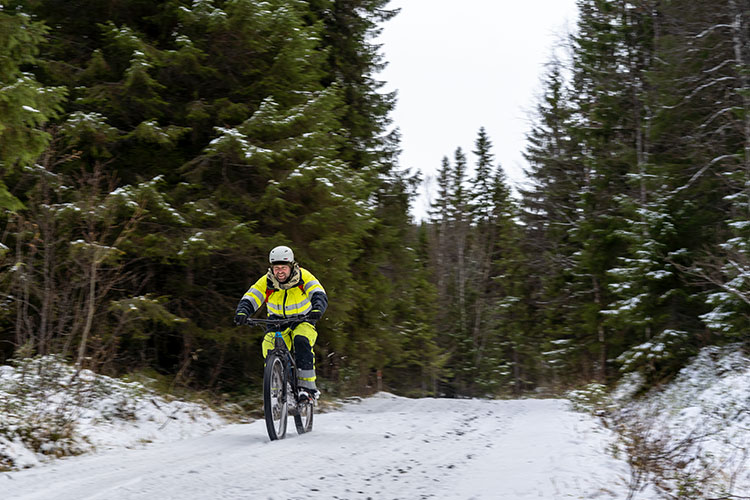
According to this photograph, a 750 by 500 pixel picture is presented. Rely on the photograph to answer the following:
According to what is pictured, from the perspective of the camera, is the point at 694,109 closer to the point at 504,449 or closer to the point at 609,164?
the point at 609,164

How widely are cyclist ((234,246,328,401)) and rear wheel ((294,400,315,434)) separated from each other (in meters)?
0.14

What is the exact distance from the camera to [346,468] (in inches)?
240

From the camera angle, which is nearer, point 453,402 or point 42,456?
point 42,456

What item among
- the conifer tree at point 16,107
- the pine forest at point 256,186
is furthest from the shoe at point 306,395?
the conifer tree at point 16,107

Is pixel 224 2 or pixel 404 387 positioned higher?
pixel 224 2

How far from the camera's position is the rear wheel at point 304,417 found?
322 inches

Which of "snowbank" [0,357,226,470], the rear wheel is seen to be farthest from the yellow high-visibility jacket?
"snowbank" [0,357,226,470]

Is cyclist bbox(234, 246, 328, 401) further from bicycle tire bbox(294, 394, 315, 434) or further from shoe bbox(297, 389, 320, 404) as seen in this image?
bicycle tire bbox(294, 394, 315, 434)

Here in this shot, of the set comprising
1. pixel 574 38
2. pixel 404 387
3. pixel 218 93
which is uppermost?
pixel 574 38

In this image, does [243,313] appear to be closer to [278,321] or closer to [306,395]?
[278,321]

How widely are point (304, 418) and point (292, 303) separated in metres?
1.58

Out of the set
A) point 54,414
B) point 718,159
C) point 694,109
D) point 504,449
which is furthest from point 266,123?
point 694,109

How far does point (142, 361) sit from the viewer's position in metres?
11.8

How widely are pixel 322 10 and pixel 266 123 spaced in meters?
7.68
